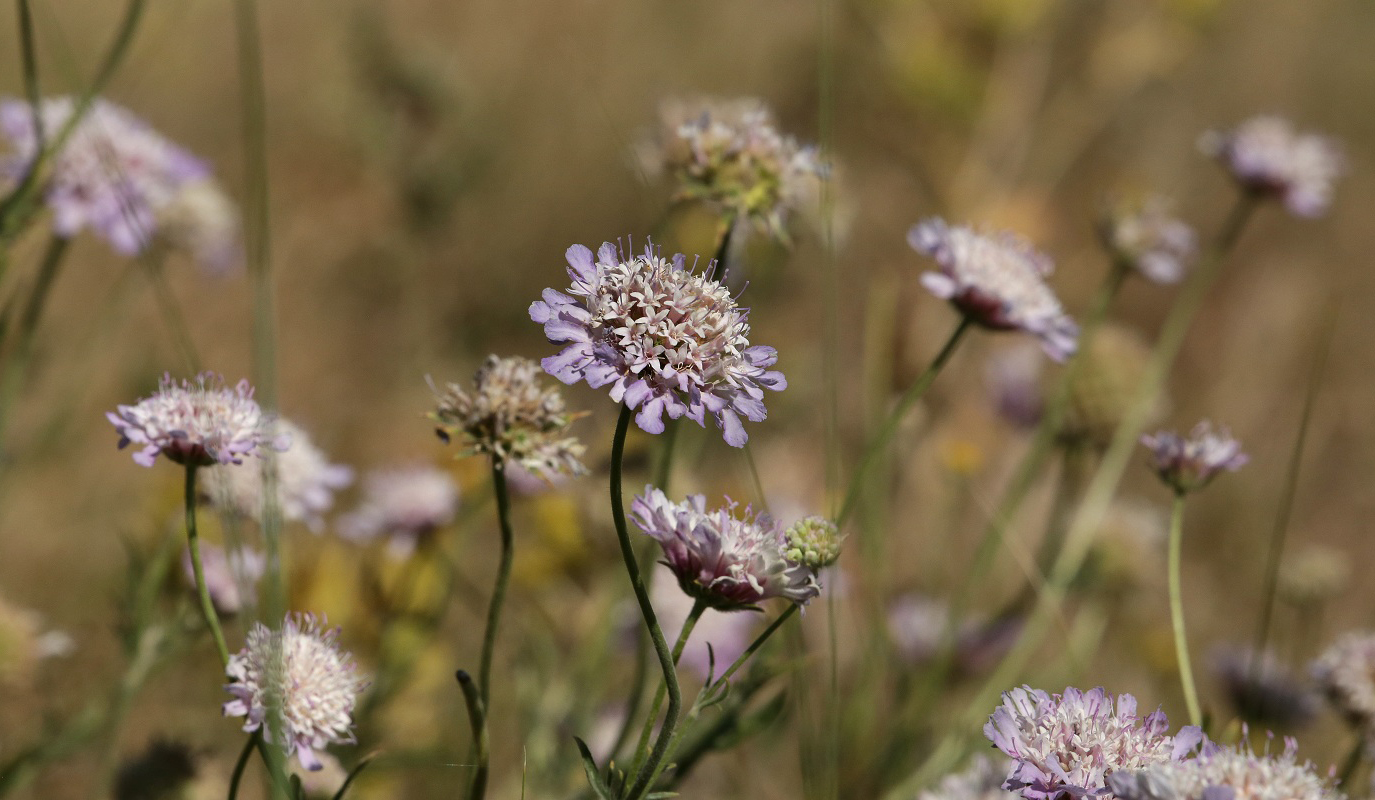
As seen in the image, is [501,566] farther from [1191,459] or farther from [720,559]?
[1191,459]

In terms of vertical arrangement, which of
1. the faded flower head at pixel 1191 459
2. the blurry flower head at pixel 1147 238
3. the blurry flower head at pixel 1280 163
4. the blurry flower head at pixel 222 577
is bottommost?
the blurry flower head at pixel 222 577

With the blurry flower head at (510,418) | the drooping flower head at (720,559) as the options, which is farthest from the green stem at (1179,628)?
the blurry flower head at (510,418)

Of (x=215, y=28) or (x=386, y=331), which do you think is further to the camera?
(x=215, y=28)

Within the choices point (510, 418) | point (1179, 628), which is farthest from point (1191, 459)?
point (510, 418)

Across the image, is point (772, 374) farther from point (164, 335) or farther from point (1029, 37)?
point (1029, 37)

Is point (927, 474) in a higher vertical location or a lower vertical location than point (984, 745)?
higher

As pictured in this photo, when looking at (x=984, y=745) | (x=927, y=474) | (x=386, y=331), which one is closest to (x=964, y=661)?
(x=984, y=745)

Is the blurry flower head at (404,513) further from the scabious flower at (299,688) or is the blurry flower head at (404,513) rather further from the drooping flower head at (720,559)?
the drooping flower head at (720,559)
